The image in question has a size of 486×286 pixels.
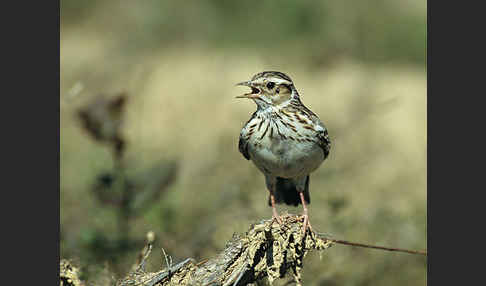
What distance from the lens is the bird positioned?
5512mm

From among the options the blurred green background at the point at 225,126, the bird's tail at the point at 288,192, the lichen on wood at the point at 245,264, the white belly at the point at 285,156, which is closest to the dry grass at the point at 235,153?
the blurred green background at the point at 225,126

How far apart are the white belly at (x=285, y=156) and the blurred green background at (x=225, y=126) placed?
2.49 feet

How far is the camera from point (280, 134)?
220 inches

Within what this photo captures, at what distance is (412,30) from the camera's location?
50.8ft

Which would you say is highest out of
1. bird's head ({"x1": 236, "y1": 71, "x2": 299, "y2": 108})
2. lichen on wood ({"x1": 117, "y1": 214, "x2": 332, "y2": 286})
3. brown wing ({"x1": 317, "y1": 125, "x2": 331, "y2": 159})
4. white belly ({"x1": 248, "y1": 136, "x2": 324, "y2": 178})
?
bird's head ({"x1": 236, "y1": 71, "x2": 299, "y2": 108})

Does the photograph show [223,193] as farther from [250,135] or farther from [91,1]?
[91,1]

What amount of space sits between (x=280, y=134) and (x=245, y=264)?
1.55 meters

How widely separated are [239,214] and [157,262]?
0.95 meters

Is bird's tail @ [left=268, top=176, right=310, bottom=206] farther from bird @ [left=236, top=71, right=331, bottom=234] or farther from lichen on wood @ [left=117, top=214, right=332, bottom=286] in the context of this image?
lichen on wood @ [left=117, top=214, right=332, bottom=286]

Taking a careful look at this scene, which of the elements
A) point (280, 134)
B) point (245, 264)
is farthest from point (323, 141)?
point (245, 264)

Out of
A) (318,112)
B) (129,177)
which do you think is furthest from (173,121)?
(129,177)

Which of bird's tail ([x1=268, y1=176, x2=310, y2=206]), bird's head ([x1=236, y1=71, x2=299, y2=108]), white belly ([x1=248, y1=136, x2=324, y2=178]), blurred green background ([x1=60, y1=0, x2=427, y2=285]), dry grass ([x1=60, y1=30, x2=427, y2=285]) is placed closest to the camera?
white belly ([x1=248, y1=136, x2=324, y2=178])

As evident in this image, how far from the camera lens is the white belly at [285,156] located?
18.0 feet

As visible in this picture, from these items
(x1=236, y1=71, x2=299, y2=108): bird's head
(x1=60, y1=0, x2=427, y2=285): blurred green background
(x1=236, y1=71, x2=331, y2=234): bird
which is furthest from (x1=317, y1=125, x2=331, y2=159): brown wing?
(x1=60, y1=0, x2=427, y2=285): blurred green background
